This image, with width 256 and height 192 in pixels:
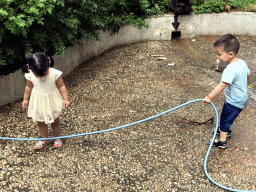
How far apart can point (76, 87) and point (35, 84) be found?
1.85m

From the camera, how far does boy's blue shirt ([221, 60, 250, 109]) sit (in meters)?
3.04

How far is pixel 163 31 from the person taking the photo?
716 centimetres

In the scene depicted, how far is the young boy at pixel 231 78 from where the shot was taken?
3.05m

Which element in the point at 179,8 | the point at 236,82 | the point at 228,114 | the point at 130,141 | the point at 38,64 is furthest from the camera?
the point at 179,8

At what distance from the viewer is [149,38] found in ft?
23.3

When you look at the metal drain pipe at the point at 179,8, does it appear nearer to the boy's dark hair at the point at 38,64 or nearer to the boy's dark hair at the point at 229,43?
the boy's dark hair at the point at 229,43

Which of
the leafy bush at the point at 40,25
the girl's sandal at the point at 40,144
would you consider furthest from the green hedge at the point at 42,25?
the girl's sandal at the point at 40,144

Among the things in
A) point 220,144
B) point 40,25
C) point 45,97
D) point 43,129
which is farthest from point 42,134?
point 220,144

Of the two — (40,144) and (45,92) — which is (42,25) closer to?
(45,92)

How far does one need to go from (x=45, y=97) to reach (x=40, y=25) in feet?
5.01

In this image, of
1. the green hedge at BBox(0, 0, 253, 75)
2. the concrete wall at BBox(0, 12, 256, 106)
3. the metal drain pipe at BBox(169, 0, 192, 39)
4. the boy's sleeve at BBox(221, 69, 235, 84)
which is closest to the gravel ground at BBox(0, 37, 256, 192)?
the concrete wall at BBox(0, 12, 256, 106)

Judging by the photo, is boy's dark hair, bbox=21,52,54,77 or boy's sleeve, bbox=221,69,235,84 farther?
boy's sleeve, bbox=221,69,235,84

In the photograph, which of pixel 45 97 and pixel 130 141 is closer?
pixel 45 97

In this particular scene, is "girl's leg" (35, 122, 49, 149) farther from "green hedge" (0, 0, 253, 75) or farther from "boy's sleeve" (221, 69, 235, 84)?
"boy's sleeve" (221, 69, 235, 84)
